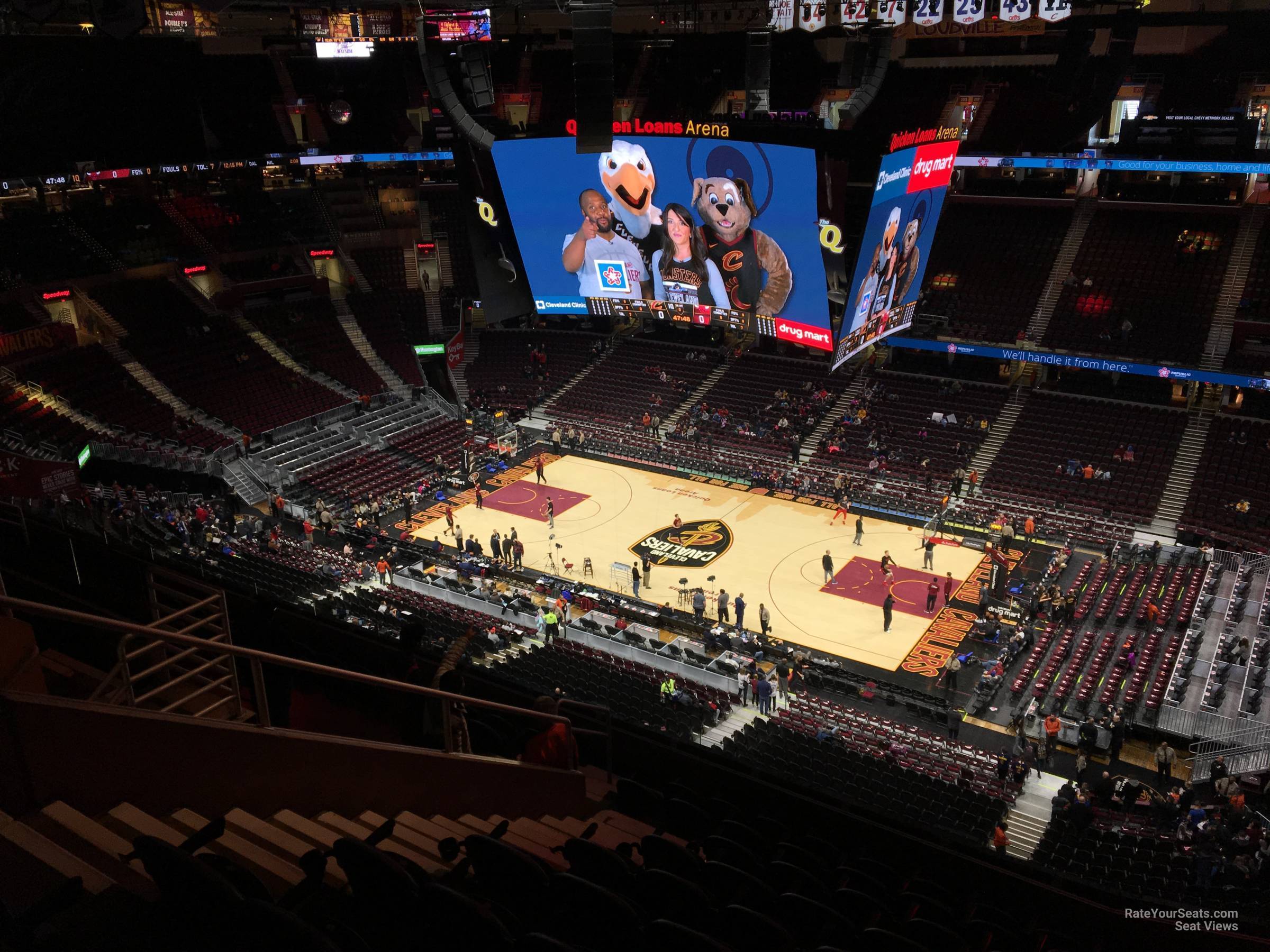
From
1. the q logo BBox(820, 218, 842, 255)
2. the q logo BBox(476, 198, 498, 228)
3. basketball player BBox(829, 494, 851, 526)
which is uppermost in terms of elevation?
the q logo BBox(476, 198, 498, 228)

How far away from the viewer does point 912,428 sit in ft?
114

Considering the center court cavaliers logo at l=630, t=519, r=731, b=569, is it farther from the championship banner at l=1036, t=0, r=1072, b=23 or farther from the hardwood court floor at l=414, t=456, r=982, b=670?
the championship banner at l=1036, t=0, r=1072, b=23

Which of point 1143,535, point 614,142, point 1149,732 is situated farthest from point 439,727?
→ point 1143,535

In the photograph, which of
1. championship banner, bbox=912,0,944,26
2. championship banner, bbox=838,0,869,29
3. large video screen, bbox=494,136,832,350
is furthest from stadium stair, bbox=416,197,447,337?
championship banner, bbox=912,0,944,26

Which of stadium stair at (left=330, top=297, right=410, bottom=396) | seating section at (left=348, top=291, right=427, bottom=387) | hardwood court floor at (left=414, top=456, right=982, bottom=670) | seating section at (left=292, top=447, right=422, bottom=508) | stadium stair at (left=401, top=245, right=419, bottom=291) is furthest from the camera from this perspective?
stadium stair at (left=401, top=245, right=419, bottom=291)

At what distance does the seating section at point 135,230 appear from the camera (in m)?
40.8

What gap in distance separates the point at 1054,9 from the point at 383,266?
106ft

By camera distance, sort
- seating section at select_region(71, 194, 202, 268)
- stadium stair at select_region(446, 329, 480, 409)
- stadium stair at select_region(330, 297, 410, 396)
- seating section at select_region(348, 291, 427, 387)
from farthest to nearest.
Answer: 1. stadium stair at select_region(446, 329, 480, 409)
2. seating section at select_region(348, 291, 427, 387)
3. stadium stair at select_region(330, 297, 410, 396)
4. seating section at select_region(71, 194, 202, 268)

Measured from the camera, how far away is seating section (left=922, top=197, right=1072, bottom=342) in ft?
117

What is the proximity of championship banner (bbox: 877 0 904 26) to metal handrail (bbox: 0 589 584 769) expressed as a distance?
964 inches

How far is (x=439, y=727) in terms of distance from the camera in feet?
31.5

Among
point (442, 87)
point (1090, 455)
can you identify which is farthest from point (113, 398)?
point (1090, 455)

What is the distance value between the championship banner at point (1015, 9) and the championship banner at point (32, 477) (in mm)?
28045

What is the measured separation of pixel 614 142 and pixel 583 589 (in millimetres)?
12143
